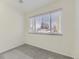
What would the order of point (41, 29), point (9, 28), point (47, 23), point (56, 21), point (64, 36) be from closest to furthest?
point (64, 36) → point (56, 21) → point (47, 23) → point (9, 28) → point (41, 29)

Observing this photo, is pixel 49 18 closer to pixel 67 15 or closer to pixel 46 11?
pixel 46 11

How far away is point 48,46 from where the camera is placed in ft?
12.3

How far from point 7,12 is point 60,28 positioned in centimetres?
254

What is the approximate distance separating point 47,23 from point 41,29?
0.54 m

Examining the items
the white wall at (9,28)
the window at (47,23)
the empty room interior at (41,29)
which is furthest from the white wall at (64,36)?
the white wall at (9,28)

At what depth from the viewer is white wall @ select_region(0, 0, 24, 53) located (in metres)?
3.84

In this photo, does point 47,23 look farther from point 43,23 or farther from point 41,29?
point 41,29

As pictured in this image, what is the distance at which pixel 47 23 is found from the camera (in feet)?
13.2

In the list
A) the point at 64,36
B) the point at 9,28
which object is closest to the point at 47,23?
the point at 64,36

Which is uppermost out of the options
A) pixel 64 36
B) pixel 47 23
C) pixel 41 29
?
pixel 47 23

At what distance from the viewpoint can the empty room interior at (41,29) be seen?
2.93m

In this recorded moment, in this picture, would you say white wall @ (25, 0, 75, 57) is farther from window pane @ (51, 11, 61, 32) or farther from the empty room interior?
window pane @ (51, 11, 61, 32)

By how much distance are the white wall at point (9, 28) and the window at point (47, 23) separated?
75cm

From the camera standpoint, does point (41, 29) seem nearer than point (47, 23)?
No
